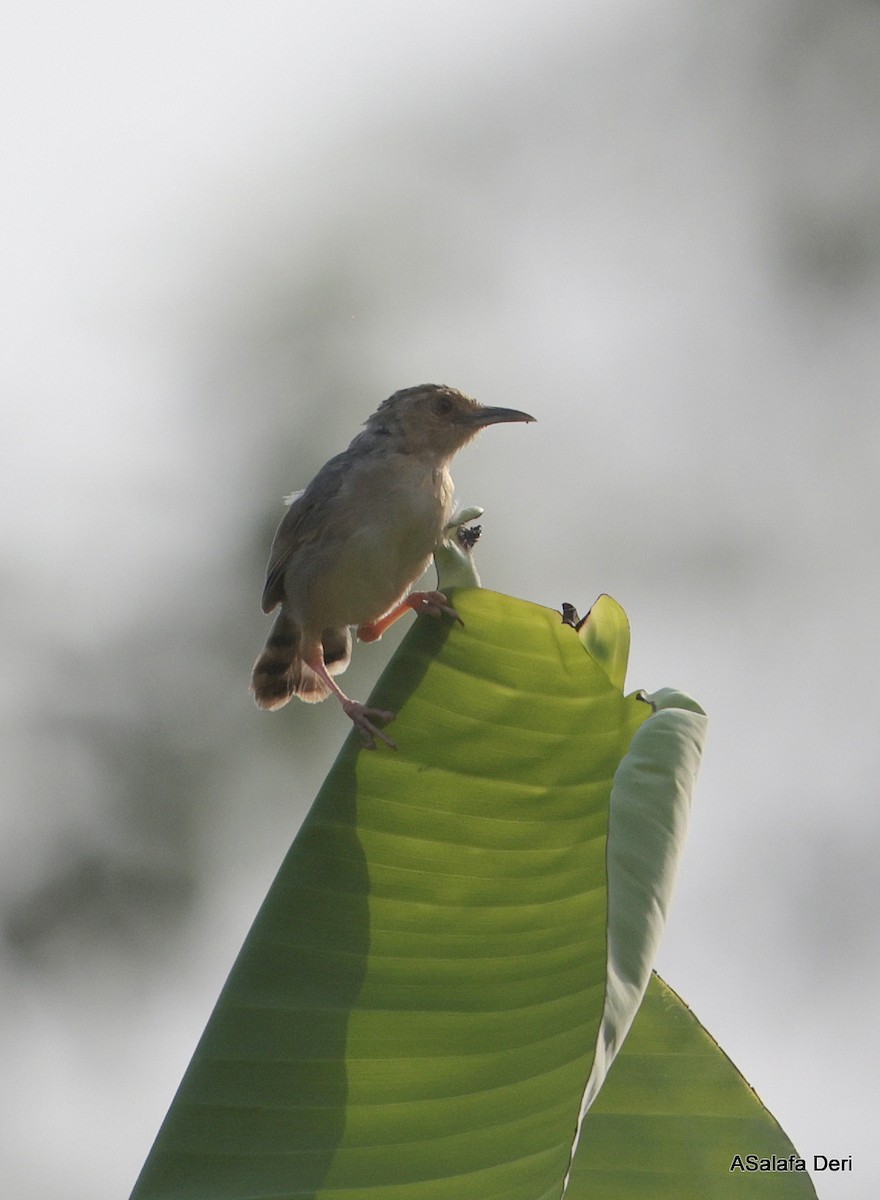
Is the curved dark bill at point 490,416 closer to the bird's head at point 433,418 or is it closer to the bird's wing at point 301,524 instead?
the bird's head at point 433,418

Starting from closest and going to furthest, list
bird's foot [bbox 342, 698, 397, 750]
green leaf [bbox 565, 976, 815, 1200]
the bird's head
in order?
bird's foot [bbox 342, 698, 397, 750], green leaf [bbox 565, 976, 815, 1200], the bird's head

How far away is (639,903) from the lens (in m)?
2.10

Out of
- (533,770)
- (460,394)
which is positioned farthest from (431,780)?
(460,394)

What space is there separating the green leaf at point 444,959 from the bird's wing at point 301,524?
5.93 feet

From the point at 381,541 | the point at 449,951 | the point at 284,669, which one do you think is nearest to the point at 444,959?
the point at 449,951

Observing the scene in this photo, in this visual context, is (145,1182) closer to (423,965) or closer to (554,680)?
(423,965)

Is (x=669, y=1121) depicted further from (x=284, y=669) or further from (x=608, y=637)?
(x=284, y=669)

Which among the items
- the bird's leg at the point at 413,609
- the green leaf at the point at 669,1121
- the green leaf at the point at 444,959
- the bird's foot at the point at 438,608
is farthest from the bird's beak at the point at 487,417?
the green leaf at the point at 669,1121

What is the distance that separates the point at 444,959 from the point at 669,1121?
2.75 ft

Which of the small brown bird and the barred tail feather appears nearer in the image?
the small brown bird

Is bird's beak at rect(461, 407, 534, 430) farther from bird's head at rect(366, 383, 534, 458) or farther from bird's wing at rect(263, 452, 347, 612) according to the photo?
bird's wing at rect(263, 452, 347, 612)

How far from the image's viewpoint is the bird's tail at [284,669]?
14.8 ft

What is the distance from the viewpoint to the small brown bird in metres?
4.04

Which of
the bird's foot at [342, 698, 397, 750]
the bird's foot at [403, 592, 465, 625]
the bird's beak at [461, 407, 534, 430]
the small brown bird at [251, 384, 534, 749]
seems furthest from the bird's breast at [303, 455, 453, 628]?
the bird's foot at [342, 698, 397, 750]
